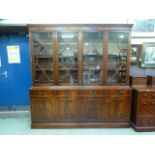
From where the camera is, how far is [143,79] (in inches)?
134

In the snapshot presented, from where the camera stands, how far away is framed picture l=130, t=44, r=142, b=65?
3562mm

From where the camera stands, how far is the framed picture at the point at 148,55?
3564 millimetres

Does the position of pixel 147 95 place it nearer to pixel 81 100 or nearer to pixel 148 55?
pixel 148 55

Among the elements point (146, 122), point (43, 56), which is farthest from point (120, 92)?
point (43, 56)


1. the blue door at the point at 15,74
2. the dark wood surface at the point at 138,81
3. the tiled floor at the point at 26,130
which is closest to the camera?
the tiled floor at the point at 26,130

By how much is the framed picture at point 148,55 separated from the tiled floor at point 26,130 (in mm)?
1445

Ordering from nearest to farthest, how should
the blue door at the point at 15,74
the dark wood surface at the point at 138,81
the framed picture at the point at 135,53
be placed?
1. the dark wood surface at the point at 138,81
2. the framed picture at the point at 135,53
3. the blue door at the point at 15,74

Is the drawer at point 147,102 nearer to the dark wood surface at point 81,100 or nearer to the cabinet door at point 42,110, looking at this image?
the dark wood surface at point 81,100

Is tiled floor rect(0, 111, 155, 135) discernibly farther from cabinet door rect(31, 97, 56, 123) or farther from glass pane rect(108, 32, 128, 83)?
glass pane rect(108, 32, 128, 83)

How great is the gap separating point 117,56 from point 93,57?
0.50 metres

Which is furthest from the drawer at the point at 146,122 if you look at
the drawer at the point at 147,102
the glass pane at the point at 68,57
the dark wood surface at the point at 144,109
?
the glass pane at the point at 68,57

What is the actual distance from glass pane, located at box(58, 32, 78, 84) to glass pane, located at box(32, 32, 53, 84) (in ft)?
0.65

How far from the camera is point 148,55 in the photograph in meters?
3.60
